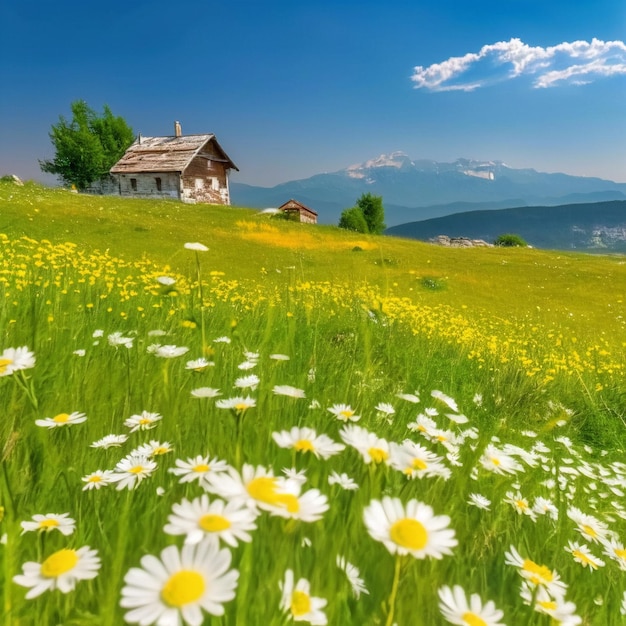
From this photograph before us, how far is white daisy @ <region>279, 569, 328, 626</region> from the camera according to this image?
2.59ft

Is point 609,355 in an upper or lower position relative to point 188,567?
lower

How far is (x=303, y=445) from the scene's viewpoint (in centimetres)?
114

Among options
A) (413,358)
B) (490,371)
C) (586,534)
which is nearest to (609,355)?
(490,371)

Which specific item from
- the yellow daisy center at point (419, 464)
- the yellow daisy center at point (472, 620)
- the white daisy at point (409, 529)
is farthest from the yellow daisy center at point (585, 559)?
the white daisy at point (409, 529)

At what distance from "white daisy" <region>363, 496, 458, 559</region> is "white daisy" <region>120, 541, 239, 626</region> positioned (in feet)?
0.84

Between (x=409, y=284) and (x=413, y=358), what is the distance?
47.0 ft

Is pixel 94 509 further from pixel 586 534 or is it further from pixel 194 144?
pixel 194 144

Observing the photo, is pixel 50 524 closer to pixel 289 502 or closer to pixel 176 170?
pixel 289 502

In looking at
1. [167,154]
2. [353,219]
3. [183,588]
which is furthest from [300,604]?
[353,219]

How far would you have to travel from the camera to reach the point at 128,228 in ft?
65.9

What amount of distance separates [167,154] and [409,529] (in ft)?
157

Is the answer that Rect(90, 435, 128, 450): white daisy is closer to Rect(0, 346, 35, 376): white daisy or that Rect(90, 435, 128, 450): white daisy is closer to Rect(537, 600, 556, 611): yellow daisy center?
Rect(0, 346, 35, 376): white daisy

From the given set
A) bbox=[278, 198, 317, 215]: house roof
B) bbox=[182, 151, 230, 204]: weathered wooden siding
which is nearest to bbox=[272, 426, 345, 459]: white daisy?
bbox=[278, 198, 317, 215]: house roof

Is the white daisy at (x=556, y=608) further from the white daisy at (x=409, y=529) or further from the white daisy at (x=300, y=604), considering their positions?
the white daisy at (x=300, y=604)
